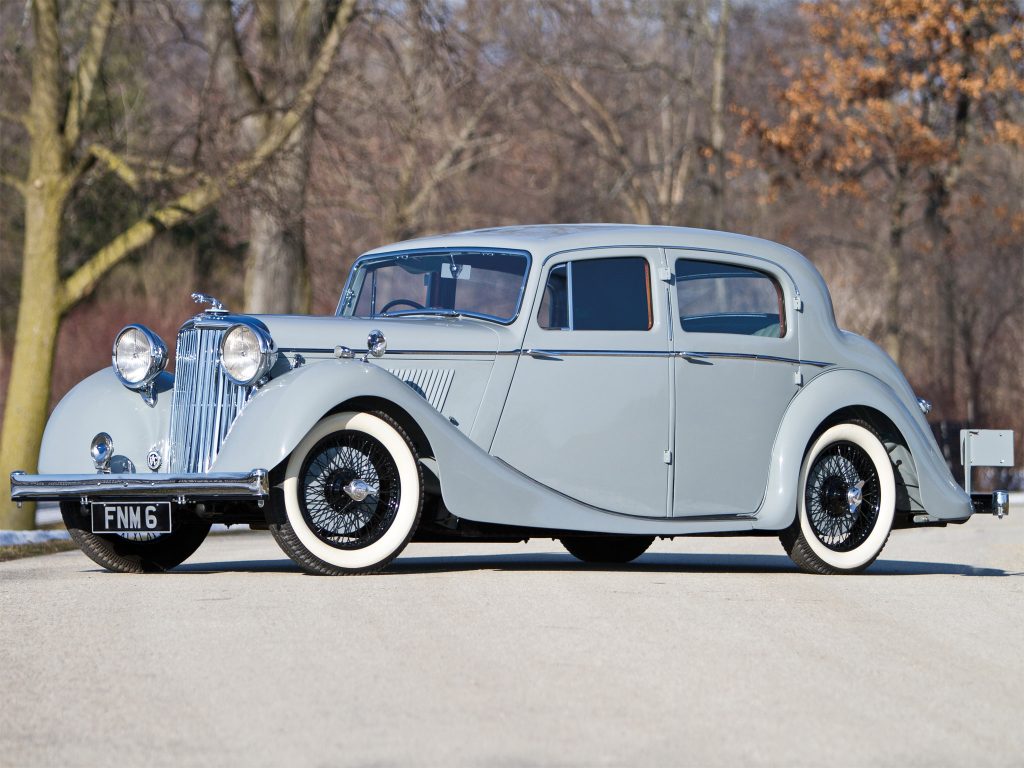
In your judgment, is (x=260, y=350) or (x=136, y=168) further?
(x=136, y=168)

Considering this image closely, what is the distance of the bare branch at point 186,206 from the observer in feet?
59.7

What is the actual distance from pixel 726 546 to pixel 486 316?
16.3ft

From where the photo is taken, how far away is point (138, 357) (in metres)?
9.19

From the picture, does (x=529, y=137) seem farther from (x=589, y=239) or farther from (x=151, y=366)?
(x=151, y=366)

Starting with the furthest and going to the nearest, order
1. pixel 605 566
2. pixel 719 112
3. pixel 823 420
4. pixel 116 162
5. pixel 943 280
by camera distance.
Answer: pixel 719 112 < pixel 943 280 < pixel 116 162 < pixel 605 566 < pixel 823 420

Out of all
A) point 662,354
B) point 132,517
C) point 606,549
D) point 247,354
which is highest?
point 662,354

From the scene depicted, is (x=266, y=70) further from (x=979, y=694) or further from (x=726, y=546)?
(x=979, y=694)

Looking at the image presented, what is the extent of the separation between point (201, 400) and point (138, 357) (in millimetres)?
668

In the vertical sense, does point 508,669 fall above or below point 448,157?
below

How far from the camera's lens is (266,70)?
Result: 19.7 meters

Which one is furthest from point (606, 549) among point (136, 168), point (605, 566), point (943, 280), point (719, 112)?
point (719, 112)

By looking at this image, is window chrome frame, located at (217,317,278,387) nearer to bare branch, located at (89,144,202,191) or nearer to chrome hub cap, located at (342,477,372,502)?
chrome hub cap, located at (342,477,372,502)

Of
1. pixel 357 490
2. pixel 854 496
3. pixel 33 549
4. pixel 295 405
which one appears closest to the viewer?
pixel 295 405

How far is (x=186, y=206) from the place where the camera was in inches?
723
